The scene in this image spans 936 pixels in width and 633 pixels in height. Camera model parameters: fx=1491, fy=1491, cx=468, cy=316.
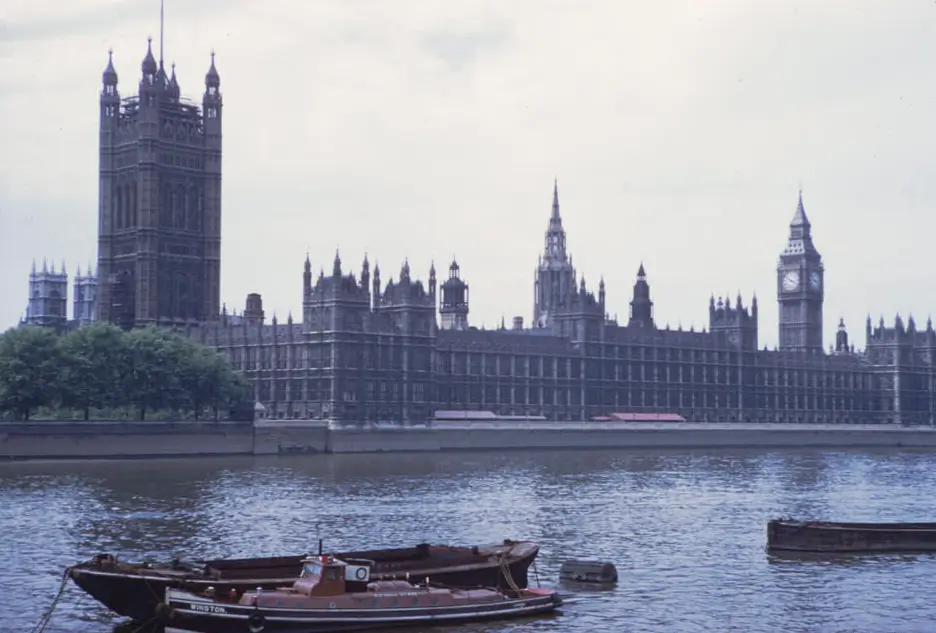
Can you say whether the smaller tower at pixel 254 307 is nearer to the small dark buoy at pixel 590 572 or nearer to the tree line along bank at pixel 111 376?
the tree line along bank at pixel 111 376

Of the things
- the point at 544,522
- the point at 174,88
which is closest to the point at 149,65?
the point at 174,88

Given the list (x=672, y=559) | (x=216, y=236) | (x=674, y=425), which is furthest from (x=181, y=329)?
(x=672, y=559)

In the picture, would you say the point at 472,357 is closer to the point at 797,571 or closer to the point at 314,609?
the point at 797,571

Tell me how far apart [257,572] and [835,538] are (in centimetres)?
2825

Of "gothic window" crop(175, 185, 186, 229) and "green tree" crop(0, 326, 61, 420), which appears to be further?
"gothic window" crop(175, 185, 186, 229)

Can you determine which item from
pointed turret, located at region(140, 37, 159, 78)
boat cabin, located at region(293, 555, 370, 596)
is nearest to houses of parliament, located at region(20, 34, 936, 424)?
pointed turret, located at region(140, 37, 159, 78)

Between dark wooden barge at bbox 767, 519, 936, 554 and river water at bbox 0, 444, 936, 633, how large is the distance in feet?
4.58

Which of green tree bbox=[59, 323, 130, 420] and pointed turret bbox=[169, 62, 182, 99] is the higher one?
pointed turret bbox=[169, 62, 182, 99]

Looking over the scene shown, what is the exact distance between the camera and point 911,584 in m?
56.2

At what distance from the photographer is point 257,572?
47.2 metres

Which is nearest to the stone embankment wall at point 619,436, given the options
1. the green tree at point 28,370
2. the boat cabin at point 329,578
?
the green tree at point 28,370

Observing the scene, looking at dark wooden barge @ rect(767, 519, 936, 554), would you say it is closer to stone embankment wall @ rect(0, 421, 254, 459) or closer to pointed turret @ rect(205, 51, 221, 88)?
stone embankment wall @ rect(0, 421, 254, 459)

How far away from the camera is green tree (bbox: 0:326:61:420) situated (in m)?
124

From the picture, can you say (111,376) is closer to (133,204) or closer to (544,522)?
(133,204)
